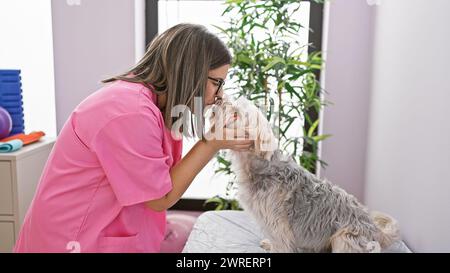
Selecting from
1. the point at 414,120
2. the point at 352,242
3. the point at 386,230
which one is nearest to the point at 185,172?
the point at 352,242

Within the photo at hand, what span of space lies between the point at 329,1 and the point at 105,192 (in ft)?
6.68

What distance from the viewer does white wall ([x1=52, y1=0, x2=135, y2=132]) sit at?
250 cm

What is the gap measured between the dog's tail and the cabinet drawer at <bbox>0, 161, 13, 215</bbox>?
1.84m

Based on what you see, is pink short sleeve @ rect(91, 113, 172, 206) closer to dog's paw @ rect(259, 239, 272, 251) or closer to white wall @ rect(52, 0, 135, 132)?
dog's paw @ rect(259, 239, 272, 251)

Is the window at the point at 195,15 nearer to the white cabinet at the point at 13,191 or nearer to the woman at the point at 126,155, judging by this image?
the white cabinet at the point at 13,191

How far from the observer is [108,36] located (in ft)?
8.31

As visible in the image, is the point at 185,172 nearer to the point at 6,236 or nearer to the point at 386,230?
the point at 386,230

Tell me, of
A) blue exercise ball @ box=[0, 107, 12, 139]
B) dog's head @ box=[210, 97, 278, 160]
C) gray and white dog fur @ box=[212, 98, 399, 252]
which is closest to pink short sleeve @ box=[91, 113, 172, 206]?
dog's head @ box=[210, 97, 278, 160]

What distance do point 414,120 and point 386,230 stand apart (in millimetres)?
524

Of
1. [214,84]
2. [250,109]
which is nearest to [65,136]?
[214,84]

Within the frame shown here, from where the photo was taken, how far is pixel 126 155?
0.97 m

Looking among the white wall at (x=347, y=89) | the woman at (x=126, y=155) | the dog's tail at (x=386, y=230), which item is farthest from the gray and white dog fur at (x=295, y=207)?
the white wall at (x=347, y=89)

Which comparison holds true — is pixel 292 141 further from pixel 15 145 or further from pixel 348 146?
pixel 15 145

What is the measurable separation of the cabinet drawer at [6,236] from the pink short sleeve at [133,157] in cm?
140
